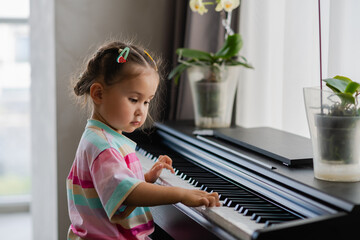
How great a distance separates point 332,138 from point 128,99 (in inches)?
21.2

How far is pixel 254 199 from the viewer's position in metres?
1.32

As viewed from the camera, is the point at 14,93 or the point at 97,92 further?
the point at 14,93

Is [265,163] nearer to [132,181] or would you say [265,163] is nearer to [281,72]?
[132,181]

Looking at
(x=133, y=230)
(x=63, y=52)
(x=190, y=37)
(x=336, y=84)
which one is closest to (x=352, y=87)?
(x=336, y=84)

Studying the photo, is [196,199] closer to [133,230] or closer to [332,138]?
[133,230]

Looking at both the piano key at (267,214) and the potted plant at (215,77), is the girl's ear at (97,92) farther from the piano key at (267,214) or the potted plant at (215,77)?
the potted plant at (215,77)

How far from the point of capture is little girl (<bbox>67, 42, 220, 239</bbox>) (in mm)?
1263

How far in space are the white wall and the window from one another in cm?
88

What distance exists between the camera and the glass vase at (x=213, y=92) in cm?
208

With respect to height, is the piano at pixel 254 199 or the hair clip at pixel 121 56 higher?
the hair clip at pixel 121 56

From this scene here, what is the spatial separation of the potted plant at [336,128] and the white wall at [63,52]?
5.10ft

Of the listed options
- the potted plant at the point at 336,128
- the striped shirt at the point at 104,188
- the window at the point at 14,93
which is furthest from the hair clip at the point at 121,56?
the window at the point at 14,93

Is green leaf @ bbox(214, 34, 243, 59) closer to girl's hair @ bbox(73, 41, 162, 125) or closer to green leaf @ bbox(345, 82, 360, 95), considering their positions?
girl's hair @ bbox(73, 41, 162, 125)

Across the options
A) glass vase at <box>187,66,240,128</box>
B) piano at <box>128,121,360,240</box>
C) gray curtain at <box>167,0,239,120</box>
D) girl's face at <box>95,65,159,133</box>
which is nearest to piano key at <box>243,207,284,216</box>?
piano at <box>128,121,360,240</box>
